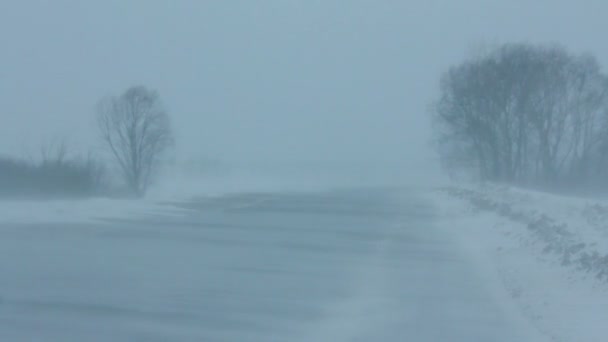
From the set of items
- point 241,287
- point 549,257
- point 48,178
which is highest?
point 48,178

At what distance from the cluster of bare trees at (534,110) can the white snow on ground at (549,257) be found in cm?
2775

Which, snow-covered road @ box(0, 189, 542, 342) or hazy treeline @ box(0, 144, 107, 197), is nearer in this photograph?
snow-covered road @ box(0, 189, 542, 342)

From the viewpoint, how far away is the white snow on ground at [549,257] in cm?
1155

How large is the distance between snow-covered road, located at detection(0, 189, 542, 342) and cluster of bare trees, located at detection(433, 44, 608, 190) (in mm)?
35660

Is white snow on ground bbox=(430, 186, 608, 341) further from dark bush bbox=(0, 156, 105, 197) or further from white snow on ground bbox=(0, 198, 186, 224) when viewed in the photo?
dark bush bbox=(0, 156, 105, 197)

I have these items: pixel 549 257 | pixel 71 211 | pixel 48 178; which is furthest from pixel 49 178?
pixel 549 257

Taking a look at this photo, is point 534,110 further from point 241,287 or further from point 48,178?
point 241,287

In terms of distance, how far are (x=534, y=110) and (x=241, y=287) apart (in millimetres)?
48164

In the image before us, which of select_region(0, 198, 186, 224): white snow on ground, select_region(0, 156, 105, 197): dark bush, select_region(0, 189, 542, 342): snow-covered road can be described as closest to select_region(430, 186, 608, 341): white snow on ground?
select_region(0, 189, 542, 342): snow-covered road

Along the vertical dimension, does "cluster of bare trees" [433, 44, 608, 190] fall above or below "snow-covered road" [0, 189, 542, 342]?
above

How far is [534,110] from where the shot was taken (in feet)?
195

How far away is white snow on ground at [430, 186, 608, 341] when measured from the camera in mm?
11547

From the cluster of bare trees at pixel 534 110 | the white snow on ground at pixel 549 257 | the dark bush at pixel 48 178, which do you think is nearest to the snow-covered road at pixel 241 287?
the white snow on ground at pixel 549 257

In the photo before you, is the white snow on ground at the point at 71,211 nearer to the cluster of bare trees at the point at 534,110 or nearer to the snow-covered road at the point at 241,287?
the snow-covered road at the point at 241,287
